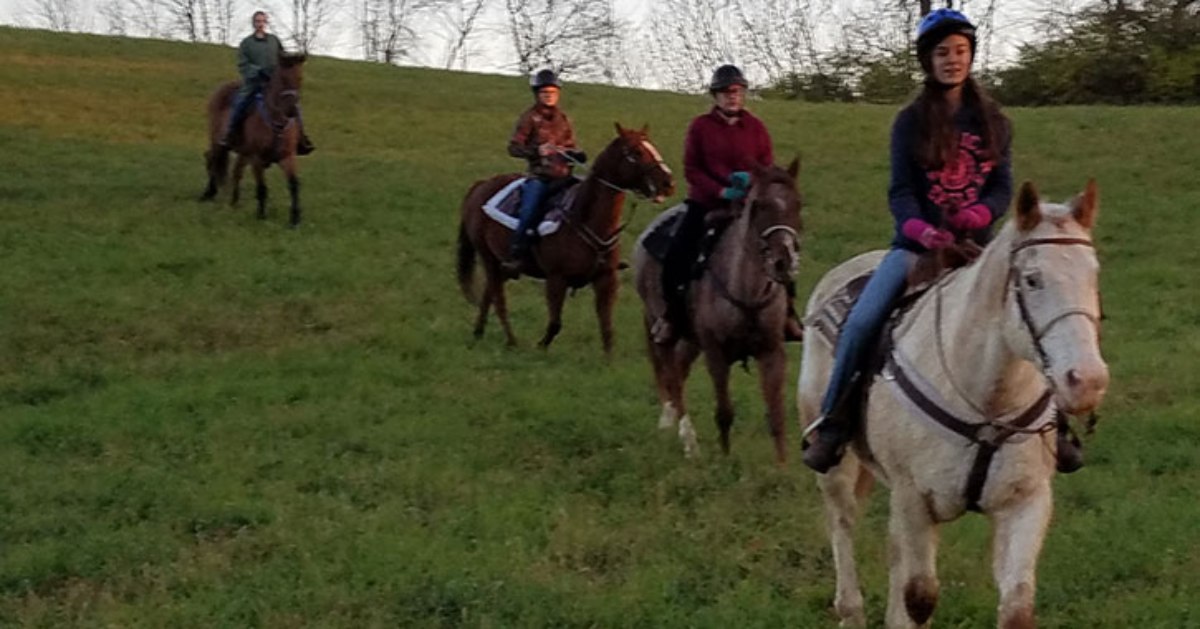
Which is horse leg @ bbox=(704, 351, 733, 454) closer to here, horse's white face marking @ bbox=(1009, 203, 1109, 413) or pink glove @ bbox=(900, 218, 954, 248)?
pink glove @ bbox=(900, 218, 954, 248)

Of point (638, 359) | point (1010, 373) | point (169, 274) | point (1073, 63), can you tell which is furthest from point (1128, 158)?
point (1010, 373)

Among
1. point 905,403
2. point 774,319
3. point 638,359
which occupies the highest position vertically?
point 905,403

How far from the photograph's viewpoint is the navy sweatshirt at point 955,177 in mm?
5375

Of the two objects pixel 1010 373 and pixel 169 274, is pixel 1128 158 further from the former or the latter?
pixel 1010 373

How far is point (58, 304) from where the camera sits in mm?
14859

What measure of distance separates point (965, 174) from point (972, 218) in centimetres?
25

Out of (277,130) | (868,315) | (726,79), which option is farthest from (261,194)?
(868,315)

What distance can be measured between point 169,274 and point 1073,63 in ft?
95.1

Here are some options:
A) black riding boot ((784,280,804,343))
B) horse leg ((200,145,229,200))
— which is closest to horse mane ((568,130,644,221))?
black riding boot ((784,280,804,343))

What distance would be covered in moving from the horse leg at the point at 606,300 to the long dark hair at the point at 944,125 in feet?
26.7

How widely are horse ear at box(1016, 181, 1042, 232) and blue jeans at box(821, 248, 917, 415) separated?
116cm

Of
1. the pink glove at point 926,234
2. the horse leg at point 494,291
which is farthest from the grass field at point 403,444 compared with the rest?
the pink glove at point 926,234

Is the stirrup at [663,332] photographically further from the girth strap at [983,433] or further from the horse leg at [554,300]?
the girth strap at [983,433]

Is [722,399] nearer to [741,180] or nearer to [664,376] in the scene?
[664,376]
